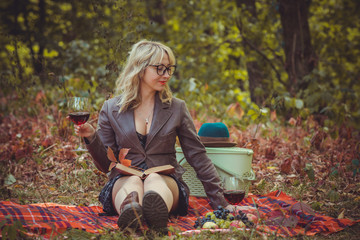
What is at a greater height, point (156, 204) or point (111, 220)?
point (156, 204)

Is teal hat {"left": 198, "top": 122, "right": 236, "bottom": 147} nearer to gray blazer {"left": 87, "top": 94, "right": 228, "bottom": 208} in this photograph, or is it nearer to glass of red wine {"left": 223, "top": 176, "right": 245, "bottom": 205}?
gray blazer {"left": 87, "top": 94, "right": 228, "bottom": 208}

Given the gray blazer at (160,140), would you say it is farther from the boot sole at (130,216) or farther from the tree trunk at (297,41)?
the tree trunk at (297,41)

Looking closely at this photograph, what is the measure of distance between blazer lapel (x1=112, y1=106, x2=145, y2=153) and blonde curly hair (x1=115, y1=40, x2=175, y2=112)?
0.05m

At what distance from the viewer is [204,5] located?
1040 centimetres

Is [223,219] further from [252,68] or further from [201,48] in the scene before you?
[201,48]

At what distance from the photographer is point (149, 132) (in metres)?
3.11

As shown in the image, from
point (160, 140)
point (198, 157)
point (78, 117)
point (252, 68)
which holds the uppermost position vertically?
point (252, 68)

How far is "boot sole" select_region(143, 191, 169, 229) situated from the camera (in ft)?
7.98

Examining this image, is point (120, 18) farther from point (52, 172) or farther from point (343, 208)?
point (343, 208)

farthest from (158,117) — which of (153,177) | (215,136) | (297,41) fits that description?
(297,41)

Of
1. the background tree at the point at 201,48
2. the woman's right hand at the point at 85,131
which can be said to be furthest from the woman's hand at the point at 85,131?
the background tree at the point at 201,48

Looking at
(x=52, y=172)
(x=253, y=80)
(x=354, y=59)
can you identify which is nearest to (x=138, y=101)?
(x=52, y=172)

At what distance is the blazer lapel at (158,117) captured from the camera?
3.11 metres

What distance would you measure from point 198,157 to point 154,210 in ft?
3.03
